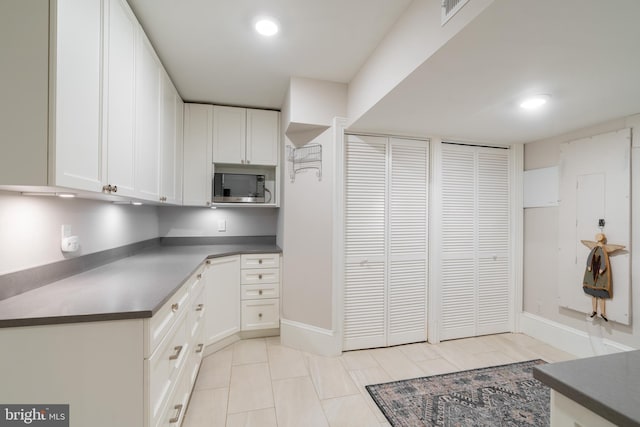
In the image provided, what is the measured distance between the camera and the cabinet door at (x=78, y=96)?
987 millimetres

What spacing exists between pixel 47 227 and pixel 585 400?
2274 mm

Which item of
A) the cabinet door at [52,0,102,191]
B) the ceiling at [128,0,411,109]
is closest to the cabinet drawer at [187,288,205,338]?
the cabinet door at [52,0,102,191]

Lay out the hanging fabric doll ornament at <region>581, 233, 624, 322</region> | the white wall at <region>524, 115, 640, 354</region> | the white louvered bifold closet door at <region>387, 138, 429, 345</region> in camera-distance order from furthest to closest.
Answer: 1. the white louvered bifold closet door at <region>387, 138, 429, 345</region>
2. the hanging fabric doll ornament at <region>581, 233, 624, 322</region>
3. the white wall at <region>524, 115, 640, 354</region>

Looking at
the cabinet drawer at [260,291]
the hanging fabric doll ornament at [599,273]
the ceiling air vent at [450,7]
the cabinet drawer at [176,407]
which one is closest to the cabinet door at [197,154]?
the cabinet drawer at [260,291]

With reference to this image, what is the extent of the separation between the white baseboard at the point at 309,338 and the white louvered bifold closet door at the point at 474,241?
3.87ft

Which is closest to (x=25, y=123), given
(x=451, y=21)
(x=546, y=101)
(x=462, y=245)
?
(x=451, y=21)

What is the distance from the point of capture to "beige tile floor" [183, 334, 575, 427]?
171cm

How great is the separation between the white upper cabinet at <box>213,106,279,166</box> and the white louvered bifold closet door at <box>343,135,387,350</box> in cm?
100

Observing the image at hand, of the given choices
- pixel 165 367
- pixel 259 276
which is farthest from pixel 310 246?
pixel 165 367

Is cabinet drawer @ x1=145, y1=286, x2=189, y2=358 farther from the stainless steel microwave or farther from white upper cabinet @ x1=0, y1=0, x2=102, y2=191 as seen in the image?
the stainless steel microwave

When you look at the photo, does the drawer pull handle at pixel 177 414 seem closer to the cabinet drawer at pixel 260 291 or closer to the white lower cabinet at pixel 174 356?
the white lower cabinet at pixel 174 356

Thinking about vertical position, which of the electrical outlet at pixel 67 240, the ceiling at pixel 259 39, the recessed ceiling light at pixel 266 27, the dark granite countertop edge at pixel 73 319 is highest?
the ceiling at pixel 259 39

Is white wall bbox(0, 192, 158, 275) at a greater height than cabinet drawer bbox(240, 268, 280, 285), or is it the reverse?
white wall bbox(0, 192, 158, 275)

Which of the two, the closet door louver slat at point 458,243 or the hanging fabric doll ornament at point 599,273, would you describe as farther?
the closet door louver slat at point 458,243
